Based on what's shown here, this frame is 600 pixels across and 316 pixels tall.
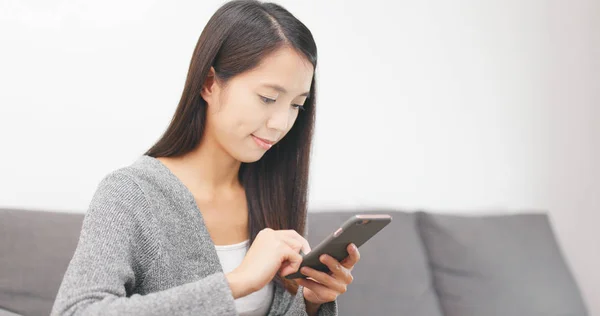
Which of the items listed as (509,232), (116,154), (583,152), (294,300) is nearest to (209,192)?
(294,300)

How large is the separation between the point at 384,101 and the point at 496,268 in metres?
0.67

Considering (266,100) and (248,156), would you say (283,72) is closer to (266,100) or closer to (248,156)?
(266,100)

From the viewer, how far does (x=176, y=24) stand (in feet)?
6.96

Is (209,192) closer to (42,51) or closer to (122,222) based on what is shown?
(122,222)

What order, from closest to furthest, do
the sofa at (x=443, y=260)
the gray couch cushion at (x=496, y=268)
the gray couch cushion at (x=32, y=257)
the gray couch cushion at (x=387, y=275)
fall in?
the gray couch cushion at (x=32, y=257) < the sofa at (x=443, y=260) < the gray couch cushion at (x=387, y=275) < the gray couch cushion at (x=496, y=268)

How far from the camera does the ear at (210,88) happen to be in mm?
1330

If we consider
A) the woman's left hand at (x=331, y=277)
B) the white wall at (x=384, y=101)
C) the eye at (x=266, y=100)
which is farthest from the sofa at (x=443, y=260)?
the eye at (x=266, y=100)

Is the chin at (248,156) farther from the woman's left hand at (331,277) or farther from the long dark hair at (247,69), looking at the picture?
the woman's left hand at (331,277)

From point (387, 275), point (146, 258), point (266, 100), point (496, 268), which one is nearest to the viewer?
point (146, 258)

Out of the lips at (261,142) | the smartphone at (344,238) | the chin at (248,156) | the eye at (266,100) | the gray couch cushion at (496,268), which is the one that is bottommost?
the gray couch cushion at (496,268)

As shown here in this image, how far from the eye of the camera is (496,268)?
2.18 meters

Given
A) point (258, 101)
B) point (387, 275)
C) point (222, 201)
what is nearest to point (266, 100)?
point (258, 101)

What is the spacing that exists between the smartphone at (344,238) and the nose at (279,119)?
0.85ft

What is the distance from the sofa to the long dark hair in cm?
52
